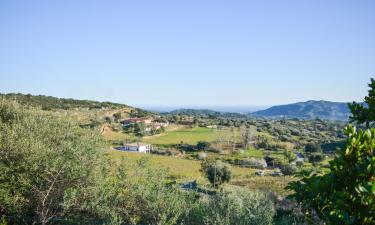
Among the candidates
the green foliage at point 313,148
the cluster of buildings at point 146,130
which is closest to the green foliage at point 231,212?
the cluster of buildings at point 146,130

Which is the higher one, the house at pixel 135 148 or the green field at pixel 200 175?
the house at pixel 135 148

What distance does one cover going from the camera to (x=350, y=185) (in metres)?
5.64

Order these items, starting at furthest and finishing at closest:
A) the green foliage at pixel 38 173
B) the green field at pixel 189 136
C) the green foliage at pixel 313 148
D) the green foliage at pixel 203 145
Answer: the green field at pixel 189 136
the green foliage at pixel 203 145
the green foliage at pixel 313 148
the green foliage at pixel 38 173

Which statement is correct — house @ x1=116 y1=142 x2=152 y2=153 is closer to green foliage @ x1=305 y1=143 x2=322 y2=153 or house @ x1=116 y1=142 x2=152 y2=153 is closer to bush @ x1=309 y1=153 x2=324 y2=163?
bush @ x1=309 y1=153 x2=324 y2=163

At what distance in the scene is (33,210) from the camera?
61.1 ft

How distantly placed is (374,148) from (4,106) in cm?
2439

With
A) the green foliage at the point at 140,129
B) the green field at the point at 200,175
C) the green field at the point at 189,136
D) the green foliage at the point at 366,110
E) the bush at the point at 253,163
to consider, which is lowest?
the bush at the point at 253,163

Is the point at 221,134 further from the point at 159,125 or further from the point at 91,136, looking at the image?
the point at 91,136

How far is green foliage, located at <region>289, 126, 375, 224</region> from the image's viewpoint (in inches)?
197

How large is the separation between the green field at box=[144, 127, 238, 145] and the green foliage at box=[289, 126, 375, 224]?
88554mm

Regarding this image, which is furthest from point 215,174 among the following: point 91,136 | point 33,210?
point 33,210

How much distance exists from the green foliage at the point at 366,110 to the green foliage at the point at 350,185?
1581 mm

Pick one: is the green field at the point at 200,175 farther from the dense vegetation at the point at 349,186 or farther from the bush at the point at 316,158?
the dense vegetation at the point at 349,186

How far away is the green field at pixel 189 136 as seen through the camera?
318 feet
